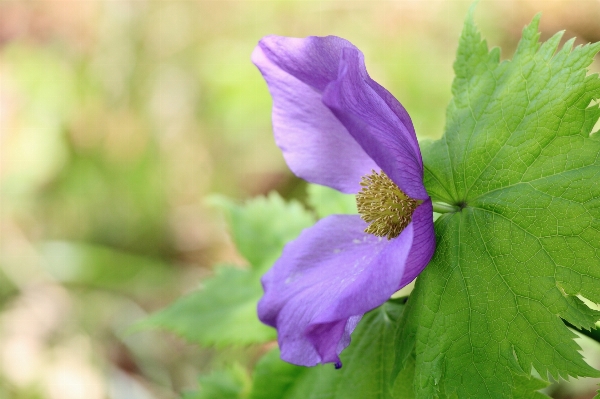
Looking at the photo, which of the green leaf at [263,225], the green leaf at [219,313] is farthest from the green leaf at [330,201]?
the green leaf at [219,313]

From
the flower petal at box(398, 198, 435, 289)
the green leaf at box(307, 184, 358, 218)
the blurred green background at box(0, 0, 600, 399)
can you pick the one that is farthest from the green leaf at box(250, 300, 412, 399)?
the blurred green background at box(0, 0, 600, 399)

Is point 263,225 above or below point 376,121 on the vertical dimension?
below

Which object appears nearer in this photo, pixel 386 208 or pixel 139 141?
pixel 386 208

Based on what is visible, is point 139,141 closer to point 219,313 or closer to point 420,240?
point 219,313

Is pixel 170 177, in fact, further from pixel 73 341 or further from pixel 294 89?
pixel 294 89

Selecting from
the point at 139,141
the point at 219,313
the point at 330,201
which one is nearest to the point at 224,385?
the point at 219,313

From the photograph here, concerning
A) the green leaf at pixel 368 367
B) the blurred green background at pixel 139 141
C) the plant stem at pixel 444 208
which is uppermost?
the plant stem at pixel 444 208

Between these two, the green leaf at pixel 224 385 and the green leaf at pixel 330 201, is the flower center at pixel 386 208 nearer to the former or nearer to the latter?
the green leaf at pixel 330 201

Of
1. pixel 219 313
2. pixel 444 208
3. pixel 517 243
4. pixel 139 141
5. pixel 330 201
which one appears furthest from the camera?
pixel 139 141

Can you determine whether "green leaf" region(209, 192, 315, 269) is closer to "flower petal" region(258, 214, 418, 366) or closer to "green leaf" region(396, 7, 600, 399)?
"flower petal" region(258, 214, 418, 366)
